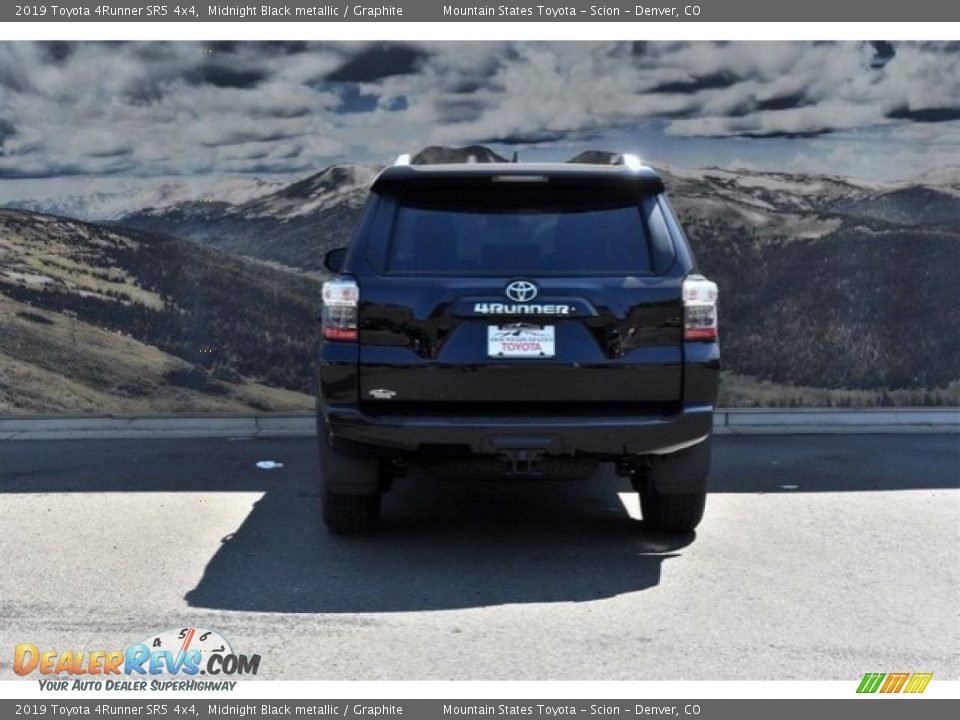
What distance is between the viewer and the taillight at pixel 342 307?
6.22 metres

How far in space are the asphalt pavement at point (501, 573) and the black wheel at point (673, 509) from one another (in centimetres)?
10

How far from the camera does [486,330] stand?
6.13 metres

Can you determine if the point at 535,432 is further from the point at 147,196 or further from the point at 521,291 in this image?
the point at 147,196

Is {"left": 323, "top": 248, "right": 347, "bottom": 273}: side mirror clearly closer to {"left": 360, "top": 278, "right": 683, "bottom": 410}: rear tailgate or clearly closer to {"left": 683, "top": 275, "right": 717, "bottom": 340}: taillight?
{"left": 360, "top": 278, "right": 683, "bottom": 410}: rear tailgate

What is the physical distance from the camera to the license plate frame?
241 inches

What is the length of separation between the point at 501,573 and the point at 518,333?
121 cm

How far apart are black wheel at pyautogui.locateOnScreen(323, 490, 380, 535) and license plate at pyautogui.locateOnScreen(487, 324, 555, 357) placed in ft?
4.04

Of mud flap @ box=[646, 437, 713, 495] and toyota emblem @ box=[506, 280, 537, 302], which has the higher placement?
toyota emblem @ box=[506, 280, 537, 302]

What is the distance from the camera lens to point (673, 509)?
692 centimetres

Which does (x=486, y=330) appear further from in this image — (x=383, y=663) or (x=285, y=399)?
(x=285, y=399)

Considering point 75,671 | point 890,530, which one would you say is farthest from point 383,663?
point 890,530

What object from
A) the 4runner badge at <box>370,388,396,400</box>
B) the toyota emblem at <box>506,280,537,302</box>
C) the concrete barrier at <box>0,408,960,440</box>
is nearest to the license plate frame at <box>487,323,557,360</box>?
the toyota emblem at <box>506,280,537,302</box>

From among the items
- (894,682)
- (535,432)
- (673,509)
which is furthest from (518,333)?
(894,682)

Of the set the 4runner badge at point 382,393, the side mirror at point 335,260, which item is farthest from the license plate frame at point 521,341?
the side mirror at point 335,260
